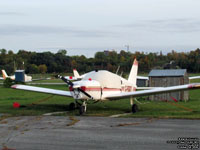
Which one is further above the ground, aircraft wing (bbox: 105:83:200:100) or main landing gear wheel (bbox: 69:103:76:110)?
aircraft wing (bbox: 105:83:200:100)

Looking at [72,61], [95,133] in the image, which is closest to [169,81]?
[95,133]

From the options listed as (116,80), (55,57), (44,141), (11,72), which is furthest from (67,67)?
(44,141)

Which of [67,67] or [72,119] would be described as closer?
[72,119]

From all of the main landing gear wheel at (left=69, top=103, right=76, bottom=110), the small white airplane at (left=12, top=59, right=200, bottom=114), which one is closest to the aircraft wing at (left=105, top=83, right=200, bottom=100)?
the small white airplane at (left=12, top=59, right=200, bottom=114)

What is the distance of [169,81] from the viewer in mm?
24000

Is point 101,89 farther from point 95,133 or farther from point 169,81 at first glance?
point 169,81

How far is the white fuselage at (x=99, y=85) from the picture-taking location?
15914 millimetres

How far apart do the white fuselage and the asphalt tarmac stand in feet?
5.54

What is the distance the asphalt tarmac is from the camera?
889 centimetres

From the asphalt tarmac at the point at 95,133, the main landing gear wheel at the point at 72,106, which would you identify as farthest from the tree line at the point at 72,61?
the asphalt tarmac at the point at 95,133

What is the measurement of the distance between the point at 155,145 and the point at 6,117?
8.36 m

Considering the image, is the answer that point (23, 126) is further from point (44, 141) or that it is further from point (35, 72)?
point (35, 72)

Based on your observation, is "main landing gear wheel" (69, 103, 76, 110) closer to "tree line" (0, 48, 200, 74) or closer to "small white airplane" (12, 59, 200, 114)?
"small white airplane" (12, 59, 200, 114)

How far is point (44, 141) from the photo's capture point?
31.0ft
